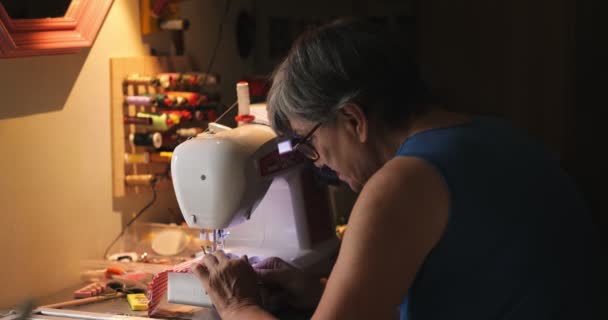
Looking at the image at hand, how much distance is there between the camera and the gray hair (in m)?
1.18

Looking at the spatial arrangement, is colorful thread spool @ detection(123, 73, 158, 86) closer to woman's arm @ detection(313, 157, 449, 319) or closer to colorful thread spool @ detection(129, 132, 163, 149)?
colorful thread spool @ detection(129, 132, 163, 149)

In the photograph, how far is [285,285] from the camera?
59.4 inches

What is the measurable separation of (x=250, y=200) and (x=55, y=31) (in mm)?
590

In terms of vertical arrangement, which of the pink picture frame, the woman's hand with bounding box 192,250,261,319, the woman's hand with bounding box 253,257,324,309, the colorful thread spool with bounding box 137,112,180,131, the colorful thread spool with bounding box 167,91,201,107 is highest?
the pink picture frame

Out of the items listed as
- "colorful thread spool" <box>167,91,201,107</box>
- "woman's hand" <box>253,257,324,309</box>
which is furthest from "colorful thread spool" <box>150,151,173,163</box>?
"woman's hand" <box>253,257,324,309</box>

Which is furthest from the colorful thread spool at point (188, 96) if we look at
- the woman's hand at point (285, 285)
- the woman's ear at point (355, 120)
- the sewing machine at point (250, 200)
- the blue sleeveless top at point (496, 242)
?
the blue sleeveless top at point (496, 242)

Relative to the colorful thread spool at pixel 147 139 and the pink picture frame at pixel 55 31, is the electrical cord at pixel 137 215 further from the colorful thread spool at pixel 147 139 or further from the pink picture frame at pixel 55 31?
the pink picture frame at pixel 55 31

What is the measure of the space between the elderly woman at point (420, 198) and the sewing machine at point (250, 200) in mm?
168

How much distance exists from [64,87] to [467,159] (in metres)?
1.07

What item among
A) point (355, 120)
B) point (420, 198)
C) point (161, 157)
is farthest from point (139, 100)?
point (420, 198)

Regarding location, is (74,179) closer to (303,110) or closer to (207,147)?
(207,147)

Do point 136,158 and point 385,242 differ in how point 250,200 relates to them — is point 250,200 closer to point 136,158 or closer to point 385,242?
point 385,242

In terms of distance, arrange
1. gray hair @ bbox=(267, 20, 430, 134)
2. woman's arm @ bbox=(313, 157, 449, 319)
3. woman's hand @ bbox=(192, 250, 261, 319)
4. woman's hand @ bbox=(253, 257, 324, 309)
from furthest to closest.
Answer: woman's hand @ bbox=(253, 257, 324, 309) → woman's hand @ bbox=(192, 250, 261, 319) → gray hair @ bbox=(267, 20, 430, 134) → woman's arm @ bbox=(313, 157, 449, 319)

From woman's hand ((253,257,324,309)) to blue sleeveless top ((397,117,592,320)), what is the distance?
0.37 meters
